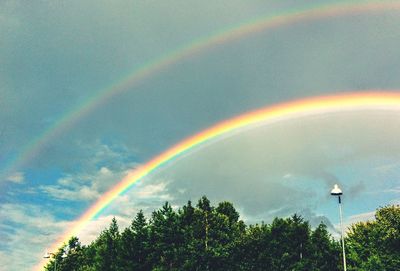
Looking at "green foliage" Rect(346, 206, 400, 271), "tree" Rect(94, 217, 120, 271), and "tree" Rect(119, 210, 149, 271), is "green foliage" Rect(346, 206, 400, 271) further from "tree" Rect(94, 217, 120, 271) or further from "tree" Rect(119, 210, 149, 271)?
"tree" Rect(94, 217, 120, 271)

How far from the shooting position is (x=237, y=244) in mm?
73625

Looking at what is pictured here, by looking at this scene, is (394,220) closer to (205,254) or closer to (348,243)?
(348,243)

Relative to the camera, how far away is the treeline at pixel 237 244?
69688mm

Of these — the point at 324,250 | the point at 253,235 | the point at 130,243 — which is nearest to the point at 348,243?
the point at 324,250

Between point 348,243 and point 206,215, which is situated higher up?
point 206,215

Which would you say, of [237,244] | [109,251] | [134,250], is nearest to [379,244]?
[237,244]

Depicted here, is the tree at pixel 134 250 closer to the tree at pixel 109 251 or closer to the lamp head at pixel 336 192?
the tree at pixel 109 251

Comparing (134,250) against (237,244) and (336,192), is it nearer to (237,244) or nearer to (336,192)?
(237,244)

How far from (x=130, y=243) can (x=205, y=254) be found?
12782 mm

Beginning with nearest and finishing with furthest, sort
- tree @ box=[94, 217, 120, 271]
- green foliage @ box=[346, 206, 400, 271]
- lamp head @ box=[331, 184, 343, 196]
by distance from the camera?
lamp head @ box=[331, 184, 343, 196], green foliage @ box=[346, 206, 400, 271], tree @ box=[94, 217, 120, 271]

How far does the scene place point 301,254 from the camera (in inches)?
2825

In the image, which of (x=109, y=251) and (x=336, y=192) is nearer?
(x=336, y=192)

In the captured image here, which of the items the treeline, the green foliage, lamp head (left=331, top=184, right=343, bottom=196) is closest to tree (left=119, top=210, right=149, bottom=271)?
the treeline

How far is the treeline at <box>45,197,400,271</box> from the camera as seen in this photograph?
69.7 meters
